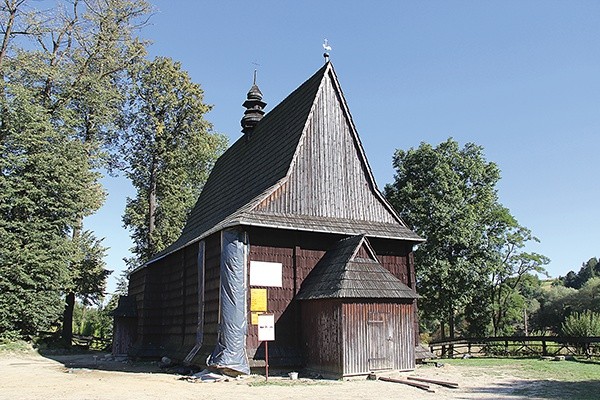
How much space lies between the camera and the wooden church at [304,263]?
1566 cm

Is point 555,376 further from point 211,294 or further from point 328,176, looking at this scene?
point 211,294

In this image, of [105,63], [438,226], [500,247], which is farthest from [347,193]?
[105,63]

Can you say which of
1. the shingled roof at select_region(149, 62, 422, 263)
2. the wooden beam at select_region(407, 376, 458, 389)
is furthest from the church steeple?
the wooden beam at select_region(407, 376, 458, 389)

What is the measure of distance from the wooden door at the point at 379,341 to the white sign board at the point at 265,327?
110 inches

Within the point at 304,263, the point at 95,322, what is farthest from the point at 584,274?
the point at 304,263

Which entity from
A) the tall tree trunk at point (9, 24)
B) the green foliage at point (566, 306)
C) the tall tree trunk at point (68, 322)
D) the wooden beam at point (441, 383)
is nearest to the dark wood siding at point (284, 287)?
the wooden beam at point (441, 383)

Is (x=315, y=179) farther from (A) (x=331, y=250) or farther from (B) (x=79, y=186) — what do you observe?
(B) (x=79, y=186)

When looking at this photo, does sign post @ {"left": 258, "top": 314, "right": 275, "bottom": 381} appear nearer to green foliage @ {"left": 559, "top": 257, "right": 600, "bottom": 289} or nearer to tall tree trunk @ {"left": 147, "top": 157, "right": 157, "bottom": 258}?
tall tree trunk @ {"left": 147, "top": 157, "right": 157, "bottom": 258}

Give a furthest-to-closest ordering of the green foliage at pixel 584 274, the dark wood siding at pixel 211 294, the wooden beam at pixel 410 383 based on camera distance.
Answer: the green foliage at pixel 584 274 < the dark wood siding at pixel 211 294 < the wooden beam at pixel 410 383

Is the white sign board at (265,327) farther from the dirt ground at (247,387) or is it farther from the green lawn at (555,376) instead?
the green lawn at (555,376)

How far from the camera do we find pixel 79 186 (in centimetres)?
3120

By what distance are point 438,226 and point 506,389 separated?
18.9 meters

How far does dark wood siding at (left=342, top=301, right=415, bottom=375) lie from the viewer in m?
15.2

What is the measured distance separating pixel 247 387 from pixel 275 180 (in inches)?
291
